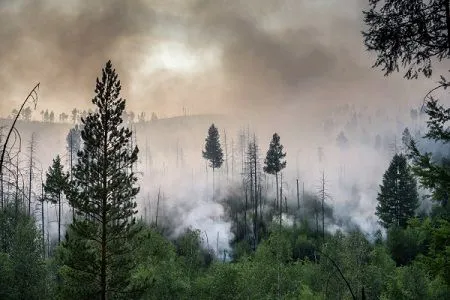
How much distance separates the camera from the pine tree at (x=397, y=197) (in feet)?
217

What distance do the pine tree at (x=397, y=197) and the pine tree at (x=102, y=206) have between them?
178ft

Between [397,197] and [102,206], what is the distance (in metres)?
57.2

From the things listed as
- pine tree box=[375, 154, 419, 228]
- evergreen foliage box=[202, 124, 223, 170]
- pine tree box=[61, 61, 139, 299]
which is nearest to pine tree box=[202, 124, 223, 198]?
evergreen foliage box=[202, 124, 223, 170]

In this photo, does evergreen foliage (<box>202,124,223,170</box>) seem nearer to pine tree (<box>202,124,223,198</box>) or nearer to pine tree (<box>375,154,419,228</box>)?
pine tree (<box>202,124,223,198</box>)

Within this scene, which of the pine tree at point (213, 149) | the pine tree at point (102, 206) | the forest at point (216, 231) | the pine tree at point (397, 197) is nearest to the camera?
the forest at point (216, 231)

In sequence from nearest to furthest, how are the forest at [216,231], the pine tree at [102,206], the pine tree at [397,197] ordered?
the forest at [216,231] → the pine tree at [102,206] → the pine tree at [397,197]

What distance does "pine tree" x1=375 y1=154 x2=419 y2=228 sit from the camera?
6612 cm

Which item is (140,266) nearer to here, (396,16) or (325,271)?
(325,271)

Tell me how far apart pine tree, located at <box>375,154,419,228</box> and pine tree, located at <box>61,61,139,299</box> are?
5430 cm

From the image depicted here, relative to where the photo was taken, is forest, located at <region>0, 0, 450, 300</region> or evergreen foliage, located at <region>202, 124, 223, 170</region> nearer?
forest, located at <region>0, 0, 450, 300</region>

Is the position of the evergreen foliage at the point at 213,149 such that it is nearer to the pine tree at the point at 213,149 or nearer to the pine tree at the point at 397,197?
the pine tree at the point at 213,149

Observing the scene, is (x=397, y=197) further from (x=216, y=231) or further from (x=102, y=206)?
(x=102, y=206)

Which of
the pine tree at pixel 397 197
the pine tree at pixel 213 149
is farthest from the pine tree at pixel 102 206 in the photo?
the pine tree at pixel 213 149

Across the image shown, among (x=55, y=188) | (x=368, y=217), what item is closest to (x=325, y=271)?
(x=55, y=188)
